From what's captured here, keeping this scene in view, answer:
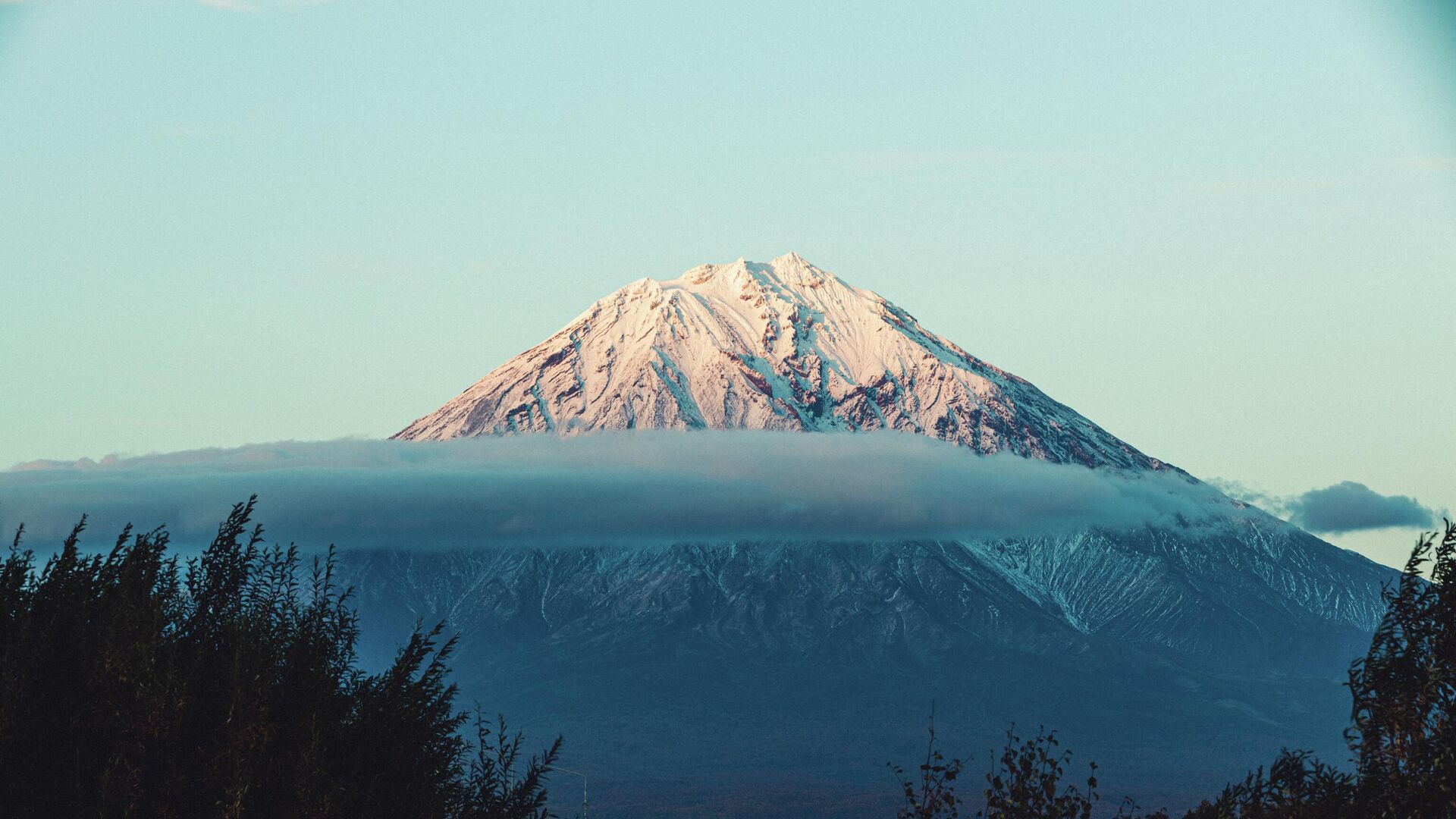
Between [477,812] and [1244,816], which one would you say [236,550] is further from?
[1244,816]

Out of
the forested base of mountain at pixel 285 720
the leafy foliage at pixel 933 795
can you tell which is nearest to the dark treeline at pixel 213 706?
the forested base of mountain at pixel 285 720

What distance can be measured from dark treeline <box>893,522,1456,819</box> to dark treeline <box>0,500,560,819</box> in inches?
475

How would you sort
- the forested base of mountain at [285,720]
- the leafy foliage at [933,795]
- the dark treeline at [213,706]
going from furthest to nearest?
the dark treeline at [213,706] → the forested base of mountain at [285,720] → the leafy foliage at [933,795]

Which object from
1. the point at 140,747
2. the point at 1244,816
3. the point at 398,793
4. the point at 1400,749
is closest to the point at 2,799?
the point at 140,747

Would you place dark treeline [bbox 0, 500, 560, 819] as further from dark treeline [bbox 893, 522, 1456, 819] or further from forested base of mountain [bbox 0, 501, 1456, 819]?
dark treeline [bbox 893, 522, 1456, 819]

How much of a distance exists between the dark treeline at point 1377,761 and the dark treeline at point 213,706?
12.1 metres

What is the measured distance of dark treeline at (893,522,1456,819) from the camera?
30828 mm

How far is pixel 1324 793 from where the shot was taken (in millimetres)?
35281

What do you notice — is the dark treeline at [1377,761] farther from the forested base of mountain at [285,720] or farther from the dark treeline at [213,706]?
the dark treeline at [213,706]

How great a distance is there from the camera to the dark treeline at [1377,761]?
30828mm

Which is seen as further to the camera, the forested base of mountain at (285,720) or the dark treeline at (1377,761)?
the forested base of mountain at (285,720)

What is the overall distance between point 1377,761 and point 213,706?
2396 centimetres

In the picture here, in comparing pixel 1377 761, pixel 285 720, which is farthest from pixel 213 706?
pixel 1377 761

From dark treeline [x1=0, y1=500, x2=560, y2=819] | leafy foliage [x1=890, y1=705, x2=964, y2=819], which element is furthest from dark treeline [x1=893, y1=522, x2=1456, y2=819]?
dark treeline [x1=0, y1=500, x2=560, y2=819]
